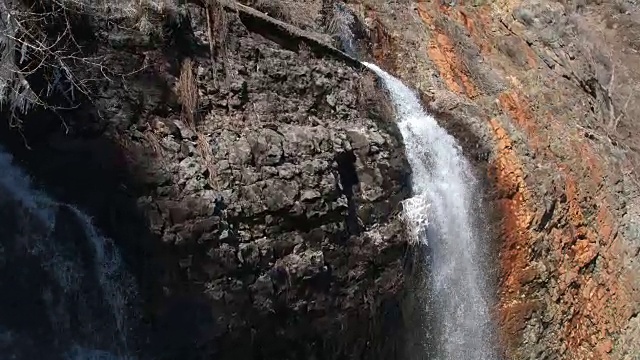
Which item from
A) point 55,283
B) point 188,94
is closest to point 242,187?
point 188,94

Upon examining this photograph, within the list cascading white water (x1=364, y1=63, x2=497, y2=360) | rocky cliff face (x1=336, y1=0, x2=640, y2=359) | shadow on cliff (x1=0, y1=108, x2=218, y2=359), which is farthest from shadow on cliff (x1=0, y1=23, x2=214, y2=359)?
rocky cliff face (x1=336, y1=0, x2=640, y2=359)

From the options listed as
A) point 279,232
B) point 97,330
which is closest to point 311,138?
point 279,232

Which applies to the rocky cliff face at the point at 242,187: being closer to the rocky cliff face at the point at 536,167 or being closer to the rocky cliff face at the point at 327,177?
the rocky cliff face at the point at 327,177

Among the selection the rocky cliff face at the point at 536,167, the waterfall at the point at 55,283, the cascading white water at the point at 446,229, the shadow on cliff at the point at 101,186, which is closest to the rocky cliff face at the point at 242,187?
the shadow on cliff at the point at 101,186

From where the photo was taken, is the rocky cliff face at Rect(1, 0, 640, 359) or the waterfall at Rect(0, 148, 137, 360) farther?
the rocky cliff face at Rect(1, 0, 640, 359)

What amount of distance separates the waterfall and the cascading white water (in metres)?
3.06

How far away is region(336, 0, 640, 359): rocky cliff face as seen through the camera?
740cm

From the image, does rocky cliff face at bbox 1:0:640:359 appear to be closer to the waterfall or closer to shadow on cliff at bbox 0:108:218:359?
shadow on cliff at bbox 0:108:218:359

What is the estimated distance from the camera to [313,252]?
559 cm

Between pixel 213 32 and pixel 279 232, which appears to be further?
pixel 213 32

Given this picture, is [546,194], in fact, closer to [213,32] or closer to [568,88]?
[568,88]

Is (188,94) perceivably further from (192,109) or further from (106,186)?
(106,186)

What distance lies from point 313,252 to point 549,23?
677cm

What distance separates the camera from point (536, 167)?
7.64 m
